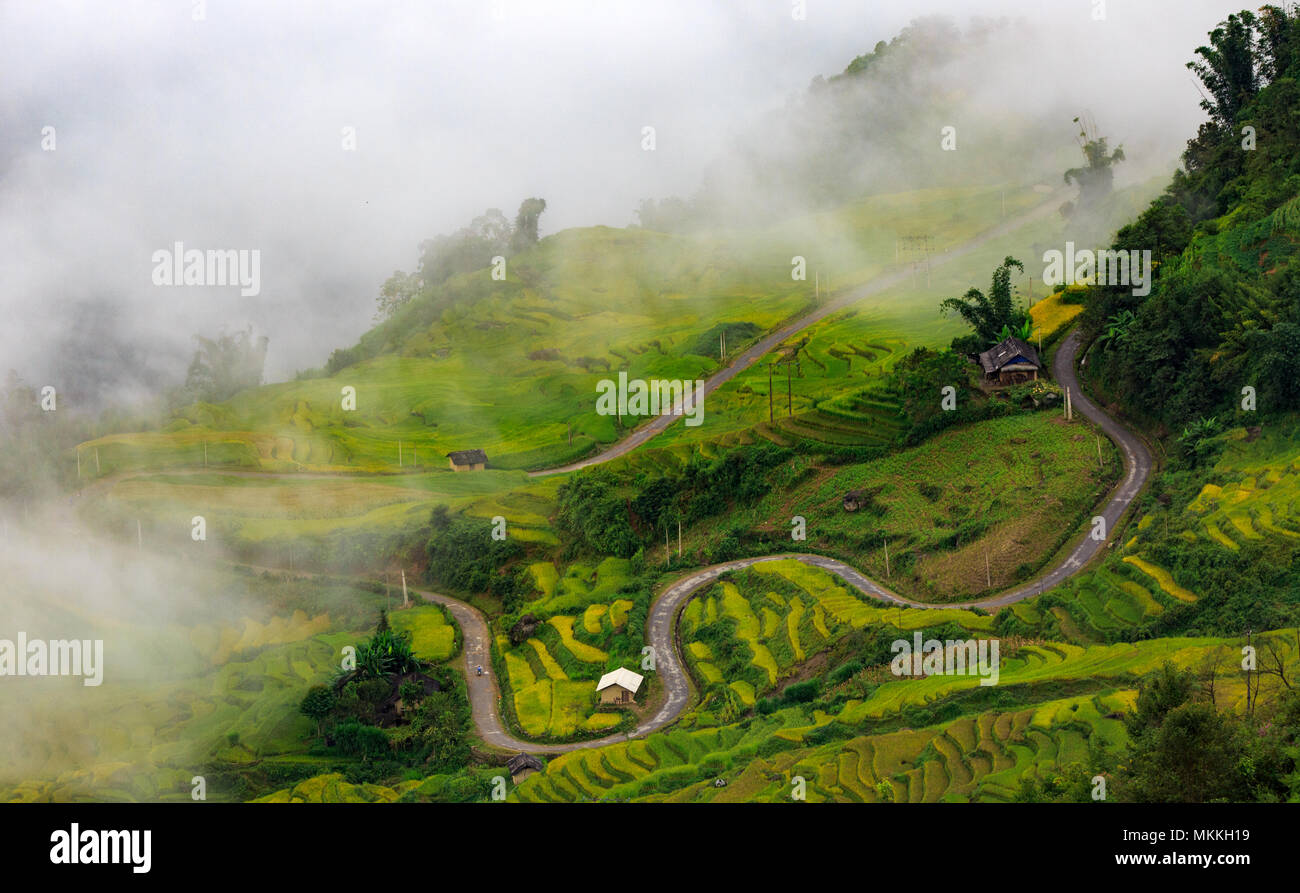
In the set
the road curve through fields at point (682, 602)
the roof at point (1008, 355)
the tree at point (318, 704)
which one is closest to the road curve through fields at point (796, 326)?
the road curve through fields at point (682, 602)

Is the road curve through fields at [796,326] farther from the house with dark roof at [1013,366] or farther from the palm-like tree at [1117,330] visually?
the palm-like tree at [1117,330]

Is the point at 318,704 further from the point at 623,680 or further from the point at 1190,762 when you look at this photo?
the point at 1190,762

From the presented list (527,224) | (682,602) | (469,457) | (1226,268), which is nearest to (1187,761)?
(682,602)

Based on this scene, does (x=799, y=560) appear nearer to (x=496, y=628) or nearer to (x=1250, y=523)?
(x=496, y=628)

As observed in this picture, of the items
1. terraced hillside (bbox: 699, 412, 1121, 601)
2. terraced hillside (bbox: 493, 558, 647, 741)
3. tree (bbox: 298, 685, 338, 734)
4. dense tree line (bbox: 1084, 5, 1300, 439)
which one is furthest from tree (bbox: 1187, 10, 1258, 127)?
tree (bbox: 298, 685, 338, 734)
